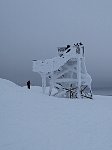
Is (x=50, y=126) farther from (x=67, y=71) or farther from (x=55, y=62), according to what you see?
(x=67, y=71)

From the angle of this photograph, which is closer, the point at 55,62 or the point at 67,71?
the point at 55,62

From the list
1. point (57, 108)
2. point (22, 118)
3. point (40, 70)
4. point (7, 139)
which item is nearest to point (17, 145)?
point (7, 139)

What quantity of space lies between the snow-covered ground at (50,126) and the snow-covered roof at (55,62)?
10.7 m

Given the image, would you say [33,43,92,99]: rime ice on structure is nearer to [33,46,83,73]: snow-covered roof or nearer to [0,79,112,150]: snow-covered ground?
[33,46,83,73]: snow-covered roof

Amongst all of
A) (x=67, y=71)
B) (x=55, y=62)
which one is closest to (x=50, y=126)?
(x=55, y=62)

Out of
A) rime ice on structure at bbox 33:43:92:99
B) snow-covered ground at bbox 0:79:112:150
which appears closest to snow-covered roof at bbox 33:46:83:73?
rime ice on structure at bbox 33:43:92:99

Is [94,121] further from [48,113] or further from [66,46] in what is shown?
[66,46]

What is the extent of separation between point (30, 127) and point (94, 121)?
508 cm

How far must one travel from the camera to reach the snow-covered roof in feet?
116

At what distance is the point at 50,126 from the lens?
19.0m

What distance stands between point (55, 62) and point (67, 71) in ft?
8.81

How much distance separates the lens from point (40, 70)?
37.4m

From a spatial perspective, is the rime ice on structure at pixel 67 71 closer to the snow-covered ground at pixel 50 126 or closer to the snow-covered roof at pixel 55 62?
the snow-covered roof at pixel 55 62

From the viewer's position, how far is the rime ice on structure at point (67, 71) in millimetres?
35938
